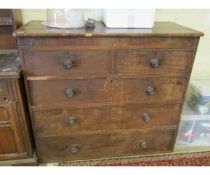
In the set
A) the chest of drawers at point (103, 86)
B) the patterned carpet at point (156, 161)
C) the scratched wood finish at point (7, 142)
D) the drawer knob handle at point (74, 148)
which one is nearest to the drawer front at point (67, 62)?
the chest of drawers at point (103, 86)

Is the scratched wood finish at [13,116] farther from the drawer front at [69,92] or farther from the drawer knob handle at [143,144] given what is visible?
the drawer knob handle at [143,144]

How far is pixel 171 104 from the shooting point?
1422 millimetres

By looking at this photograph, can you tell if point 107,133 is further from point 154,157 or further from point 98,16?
point 98,16

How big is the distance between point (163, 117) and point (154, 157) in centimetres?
38

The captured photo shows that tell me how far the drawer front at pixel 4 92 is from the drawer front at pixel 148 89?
625mm

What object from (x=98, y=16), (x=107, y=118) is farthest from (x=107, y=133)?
(x=98, y=16)

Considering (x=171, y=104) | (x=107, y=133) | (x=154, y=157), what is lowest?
(x=154, y=157)

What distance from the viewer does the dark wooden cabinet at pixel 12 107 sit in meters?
1.17

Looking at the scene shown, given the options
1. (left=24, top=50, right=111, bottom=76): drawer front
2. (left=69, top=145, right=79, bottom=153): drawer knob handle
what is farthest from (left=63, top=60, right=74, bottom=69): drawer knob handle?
(left=69, top=145, right=79, bottom=153): drawer knob handle

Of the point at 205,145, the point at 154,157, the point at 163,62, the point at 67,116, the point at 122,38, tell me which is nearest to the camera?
the point at 122,38

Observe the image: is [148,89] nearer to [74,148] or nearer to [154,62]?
[154,62]

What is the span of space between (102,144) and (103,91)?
451mm

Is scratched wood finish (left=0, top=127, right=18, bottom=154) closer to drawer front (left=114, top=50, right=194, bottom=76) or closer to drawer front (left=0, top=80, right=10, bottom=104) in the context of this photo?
drawer front (left=0, top=80, right=10, bottom=104)
